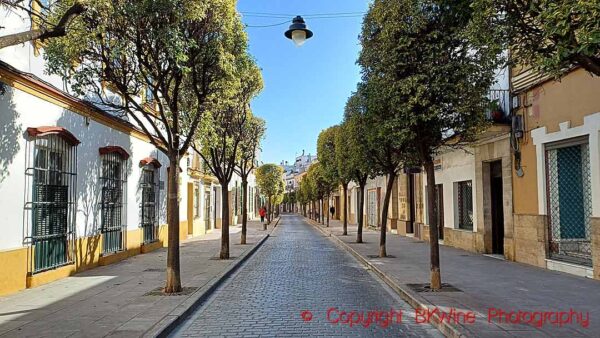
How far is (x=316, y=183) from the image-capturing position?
39.1m

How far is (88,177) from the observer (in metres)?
12.5

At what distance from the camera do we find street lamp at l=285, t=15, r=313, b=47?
10.2 metres

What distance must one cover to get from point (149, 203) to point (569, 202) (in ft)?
43.5

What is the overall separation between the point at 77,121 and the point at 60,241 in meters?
2.94

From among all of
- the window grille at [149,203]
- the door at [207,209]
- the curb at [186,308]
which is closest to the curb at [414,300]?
the curb at [186,308]

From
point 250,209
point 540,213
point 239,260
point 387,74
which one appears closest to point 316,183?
point 250,209

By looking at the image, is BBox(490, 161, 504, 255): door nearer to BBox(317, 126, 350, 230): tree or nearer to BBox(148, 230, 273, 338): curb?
BBox(148, 230, 273, 338): curb

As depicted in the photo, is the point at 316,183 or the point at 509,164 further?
the point at 316,183

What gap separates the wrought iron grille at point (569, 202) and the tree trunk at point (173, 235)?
28.6 feet

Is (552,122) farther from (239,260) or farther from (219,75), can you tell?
(239,260)

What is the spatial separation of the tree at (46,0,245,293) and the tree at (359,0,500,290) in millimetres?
3139

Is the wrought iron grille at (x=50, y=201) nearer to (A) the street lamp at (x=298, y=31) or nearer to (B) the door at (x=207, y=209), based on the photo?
(A) the street lamp at (x=298, y=31)

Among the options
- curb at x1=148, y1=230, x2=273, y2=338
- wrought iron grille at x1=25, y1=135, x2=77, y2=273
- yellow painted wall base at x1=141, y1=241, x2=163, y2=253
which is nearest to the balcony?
curb at x1=148, y1=230, x2=273, y2=338

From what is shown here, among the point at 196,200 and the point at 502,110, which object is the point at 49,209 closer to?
the point at 502,110
